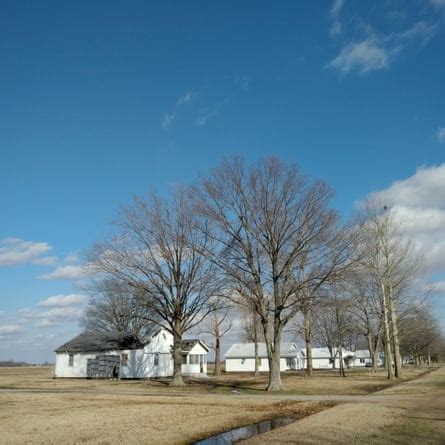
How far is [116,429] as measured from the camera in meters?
12.8

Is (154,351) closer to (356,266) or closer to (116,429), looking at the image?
(356,266)

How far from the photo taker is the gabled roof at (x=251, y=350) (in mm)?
84625

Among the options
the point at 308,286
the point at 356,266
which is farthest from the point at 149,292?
the point at 356,266

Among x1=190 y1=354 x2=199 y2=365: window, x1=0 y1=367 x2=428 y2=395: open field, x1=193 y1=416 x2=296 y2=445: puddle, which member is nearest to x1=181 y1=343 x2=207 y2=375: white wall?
x1=190 y1=354 x2=199 y2=365: window

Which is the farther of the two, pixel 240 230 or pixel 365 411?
pixel 240 230

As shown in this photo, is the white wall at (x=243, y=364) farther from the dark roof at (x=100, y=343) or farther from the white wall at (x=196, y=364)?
the dark roof at (x=100, y=343)

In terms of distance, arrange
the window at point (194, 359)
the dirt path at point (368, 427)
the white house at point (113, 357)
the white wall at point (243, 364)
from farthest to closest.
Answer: the white wall at point (243, 364), the window at point (194, 359), the white house at point (113, 357), the dirt path at point (368, 427)

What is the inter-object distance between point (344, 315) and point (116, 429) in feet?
139

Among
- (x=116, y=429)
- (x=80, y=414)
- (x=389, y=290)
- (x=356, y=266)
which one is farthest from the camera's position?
(x=389, y=290)

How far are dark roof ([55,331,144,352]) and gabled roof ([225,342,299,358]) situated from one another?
37.8m

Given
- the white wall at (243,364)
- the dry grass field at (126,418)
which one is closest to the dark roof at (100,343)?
the dry grass field at (126,418)

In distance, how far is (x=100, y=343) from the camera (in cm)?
4916

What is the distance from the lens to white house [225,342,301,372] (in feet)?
275

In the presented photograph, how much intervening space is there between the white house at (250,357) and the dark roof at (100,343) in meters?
36.8
